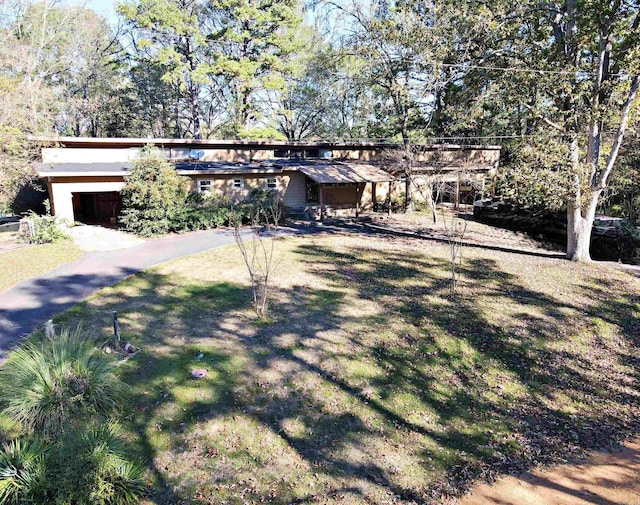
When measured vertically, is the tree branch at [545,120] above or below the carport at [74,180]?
above

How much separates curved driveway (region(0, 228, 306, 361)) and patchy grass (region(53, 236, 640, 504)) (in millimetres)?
664

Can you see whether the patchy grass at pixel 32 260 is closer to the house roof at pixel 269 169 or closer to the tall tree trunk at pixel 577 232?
the house roof at pixel 269 169

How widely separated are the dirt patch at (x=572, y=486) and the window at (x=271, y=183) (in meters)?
19.5

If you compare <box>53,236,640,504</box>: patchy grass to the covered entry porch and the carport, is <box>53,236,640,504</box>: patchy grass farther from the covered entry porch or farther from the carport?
the covered entry porch

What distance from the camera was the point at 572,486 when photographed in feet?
16.1

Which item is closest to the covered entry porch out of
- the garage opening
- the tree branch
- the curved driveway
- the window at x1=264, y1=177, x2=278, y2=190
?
the window at x1=264, y1=177, x2=278, y2=190

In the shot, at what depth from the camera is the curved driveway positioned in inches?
323

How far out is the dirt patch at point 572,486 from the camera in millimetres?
4656

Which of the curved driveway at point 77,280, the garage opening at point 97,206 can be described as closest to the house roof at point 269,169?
the garage opening at point 97,206

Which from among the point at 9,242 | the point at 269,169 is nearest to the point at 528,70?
the point at 269,169

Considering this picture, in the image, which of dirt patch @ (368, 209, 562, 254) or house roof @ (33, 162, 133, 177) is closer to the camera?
house roof @ (33, 162, 133, 177)

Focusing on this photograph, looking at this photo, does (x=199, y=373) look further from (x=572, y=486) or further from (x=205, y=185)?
(x=205, y=185)

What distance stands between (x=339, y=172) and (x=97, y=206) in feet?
44.1

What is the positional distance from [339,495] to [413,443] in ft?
4.81
